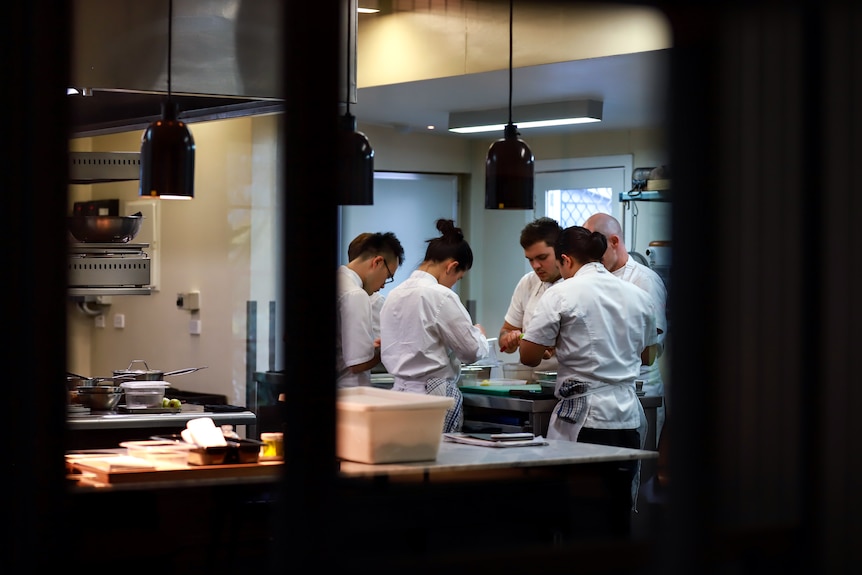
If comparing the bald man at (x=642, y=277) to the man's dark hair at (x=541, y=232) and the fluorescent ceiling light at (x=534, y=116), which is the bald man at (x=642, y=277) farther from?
the fluorescent ceiling light at (x=534, y=116)

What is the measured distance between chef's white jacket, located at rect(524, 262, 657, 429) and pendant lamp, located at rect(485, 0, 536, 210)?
88cm

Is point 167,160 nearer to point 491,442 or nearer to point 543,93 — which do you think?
point 491,442

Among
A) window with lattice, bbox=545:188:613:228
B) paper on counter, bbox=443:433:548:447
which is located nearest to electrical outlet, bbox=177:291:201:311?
window with lattice, bbox=545:188:613:228

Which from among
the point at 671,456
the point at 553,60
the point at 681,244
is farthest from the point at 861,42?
the point at 553,60

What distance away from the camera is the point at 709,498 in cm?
214

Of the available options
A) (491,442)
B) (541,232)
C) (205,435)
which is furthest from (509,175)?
(541,232)

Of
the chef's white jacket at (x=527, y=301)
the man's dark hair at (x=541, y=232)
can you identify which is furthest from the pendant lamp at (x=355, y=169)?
the chef's white jacket at (x=527, y=301)

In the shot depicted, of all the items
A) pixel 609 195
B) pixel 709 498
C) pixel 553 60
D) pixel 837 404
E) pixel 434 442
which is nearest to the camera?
pixel 709 498

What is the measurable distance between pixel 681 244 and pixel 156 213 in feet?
20.7

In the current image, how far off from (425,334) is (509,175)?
1.20 meters

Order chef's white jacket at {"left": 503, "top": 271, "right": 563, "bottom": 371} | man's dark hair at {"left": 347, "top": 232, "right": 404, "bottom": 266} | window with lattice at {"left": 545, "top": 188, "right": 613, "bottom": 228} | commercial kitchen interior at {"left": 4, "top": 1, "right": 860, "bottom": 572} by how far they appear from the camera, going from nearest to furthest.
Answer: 1. commercial kitchen interior at {"left": 4, "top": 1, "right": 860, "bottom": 572}
2. man's dark hair at {"left": 347, "top": 232, "right": 404, "bottom": 266}
3. chef's white jacket at {"left": 503, "top": 271, "right": 563, "bottom": 371}
4. window with lattice at {"left": 545, "top": 188, "right": 613, "bottom": 228}

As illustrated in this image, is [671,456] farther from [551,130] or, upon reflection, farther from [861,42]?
[551,130]

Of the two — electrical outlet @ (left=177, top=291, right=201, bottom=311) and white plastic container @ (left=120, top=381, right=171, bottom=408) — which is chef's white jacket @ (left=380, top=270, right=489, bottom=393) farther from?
electrical outlet @ (left=177, top=291, right=201, bottom=311)

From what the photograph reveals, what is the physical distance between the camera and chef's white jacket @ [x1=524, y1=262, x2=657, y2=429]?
5000 mm
